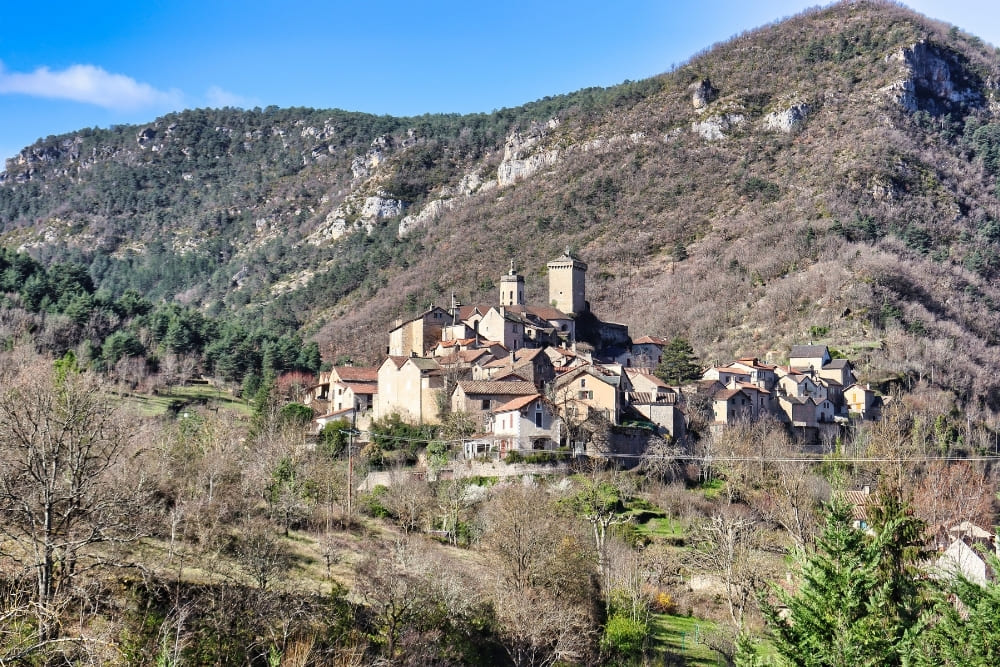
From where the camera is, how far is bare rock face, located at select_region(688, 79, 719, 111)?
165 metres

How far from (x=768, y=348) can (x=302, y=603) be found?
64.1m

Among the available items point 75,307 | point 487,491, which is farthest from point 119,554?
point 75,307

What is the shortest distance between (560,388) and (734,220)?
80.1m

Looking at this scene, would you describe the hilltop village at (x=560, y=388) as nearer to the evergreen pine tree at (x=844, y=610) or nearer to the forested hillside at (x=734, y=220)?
the forested hillside at (x=734, y=220)

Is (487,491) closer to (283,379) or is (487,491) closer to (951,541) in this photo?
(951,541)

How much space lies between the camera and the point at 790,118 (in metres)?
146

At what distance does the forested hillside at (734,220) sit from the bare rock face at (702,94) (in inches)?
15.4

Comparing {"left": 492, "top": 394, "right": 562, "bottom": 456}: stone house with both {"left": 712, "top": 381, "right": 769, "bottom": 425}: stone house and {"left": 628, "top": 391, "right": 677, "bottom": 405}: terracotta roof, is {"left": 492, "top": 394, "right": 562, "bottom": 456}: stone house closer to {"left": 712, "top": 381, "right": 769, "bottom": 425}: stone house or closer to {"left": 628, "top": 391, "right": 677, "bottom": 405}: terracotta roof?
{"left": 628, "top": 391, "right": 677, "bottom": 405}: terracotta roof

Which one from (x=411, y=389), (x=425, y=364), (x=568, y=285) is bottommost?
(x=411, y=389)

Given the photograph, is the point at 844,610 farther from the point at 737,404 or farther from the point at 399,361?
the point at 737,404

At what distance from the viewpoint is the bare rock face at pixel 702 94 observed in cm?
16475

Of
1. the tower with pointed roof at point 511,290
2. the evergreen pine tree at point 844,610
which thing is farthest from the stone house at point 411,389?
the evergreen pine tree at point 844,610

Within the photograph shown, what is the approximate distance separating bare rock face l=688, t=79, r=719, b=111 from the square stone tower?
9201 cm

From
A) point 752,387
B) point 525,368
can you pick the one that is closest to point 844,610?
point 525,368
